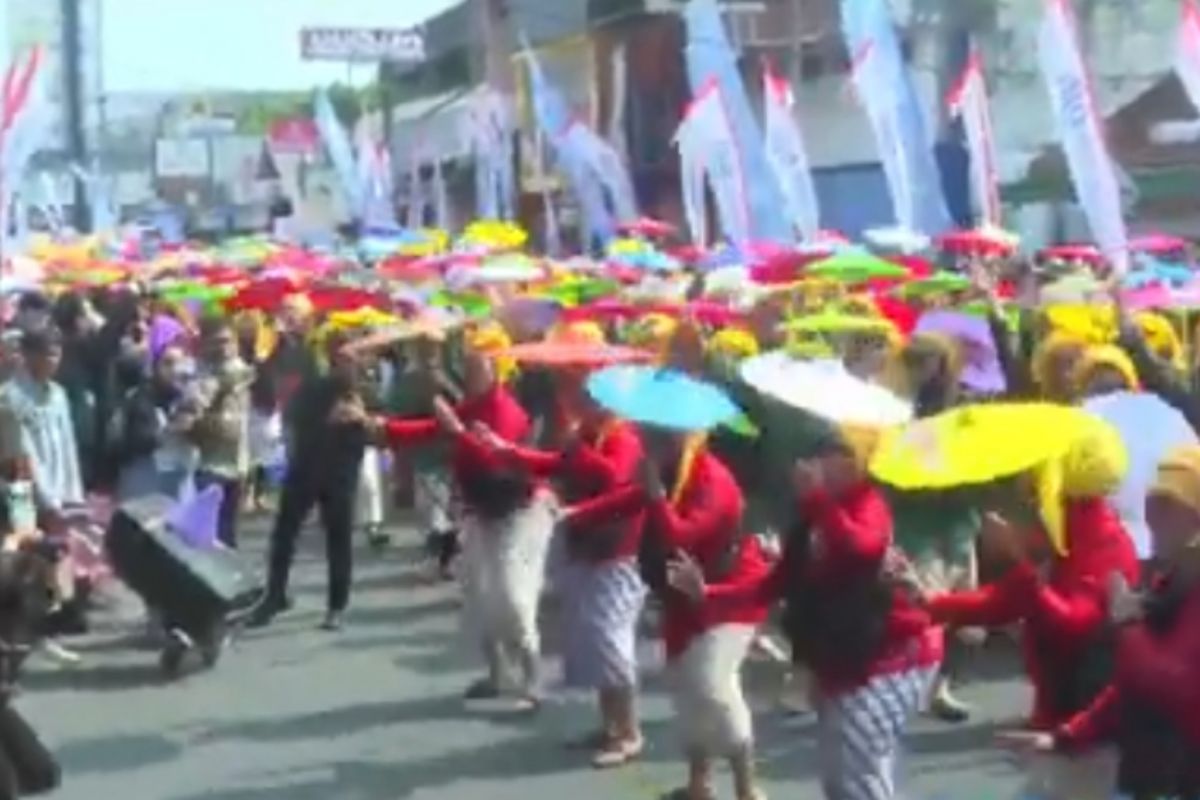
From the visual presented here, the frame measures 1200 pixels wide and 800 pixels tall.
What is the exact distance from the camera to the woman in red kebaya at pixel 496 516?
38.1 feet

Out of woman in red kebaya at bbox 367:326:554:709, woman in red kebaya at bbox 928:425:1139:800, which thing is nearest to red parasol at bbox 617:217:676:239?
woman in red kebaya at bbox 367:326:554:709

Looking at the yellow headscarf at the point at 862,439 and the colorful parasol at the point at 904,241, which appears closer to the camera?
the yellow headscarf at the point at 862,439

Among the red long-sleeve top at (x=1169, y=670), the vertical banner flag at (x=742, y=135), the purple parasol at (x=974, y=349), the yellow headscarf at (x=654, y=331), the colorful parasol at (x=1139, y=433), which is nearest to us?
the red long-sleeve top at (x=1169, y=670)

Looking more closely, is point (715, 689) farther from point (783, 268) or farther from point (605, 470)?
point (783, 268)

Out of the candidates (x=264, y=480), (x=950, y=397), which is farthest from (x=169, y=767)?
(x=264, y=480)

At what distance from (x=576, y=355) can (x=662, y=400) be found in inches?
A: 69.6

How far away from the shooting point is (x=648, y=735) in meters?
11.5

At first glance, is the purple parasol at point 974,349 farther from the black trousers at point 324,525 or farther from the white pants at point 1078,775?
the white pants at point 1078,775

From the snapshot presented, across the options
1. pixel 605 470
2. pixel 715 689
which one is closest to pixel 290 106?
pixel 605 470

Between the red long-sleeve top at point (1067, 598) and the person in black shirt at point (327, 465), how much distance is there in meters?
7.69

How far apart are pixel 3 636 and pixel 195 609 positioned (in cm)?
572

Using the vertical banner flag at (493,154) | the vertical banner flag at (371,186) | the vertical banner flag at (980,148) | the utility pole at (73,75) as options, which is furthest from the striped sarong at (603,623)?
the utility pole at (73,75)

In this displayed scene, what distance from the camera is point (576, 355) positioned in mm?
10812

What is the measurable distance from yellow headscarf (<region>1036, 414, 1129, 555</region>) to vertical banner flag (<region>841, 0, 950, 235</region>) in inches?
579
